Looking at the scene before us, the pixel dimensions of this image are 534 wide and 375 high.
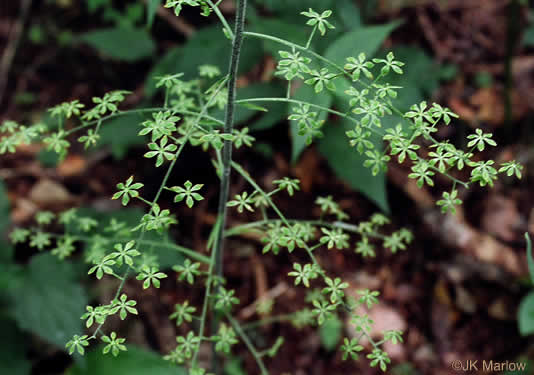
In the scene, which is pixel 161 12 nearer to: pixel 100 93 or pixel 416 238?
pixel 100 93

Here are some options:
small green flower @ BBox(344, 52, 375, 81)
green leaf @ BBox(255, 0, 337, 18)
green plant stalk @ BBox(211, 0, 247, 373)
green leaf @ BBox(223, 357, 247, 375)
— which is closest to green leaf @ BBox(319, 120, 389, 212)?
green leaf @ BBox(255, 0, 337, 18)

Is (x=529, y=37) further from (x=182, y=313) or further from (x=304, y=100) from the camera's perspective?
(x=182, y=313)

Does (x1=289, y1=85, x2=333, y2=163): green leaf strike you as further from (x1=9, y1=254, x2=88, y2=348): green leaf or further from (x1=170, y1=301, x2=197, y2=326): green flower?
(x1=9, y1=254, x2=88, y2=348): green leaf

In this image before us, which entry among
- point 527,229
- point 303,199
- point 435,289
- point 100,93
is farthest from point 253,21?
point 527,229

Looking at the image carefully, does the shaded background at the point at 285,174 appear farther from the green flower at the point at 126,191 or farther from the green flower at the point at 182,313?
the green flower at the point at 126,191

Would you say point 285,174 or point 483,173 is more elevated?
point 483,173

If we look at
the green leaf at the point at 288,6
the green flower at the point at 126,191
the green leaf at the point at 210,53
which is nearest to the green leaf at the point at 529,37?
the green leaf at the point at 288,6

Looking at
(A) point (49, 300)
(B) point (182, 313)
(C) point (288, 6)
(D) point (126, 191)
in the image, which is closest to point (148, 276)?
(D) point (126, 191)

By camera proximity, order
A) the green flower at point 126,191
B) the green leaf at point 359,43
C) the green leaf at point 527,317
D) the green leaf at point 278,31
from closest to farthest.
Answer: the green flower at point 126,191 < the green leaf at point 527,317 < the green leaf at point 359,43 < the green leaf at point 278,31
